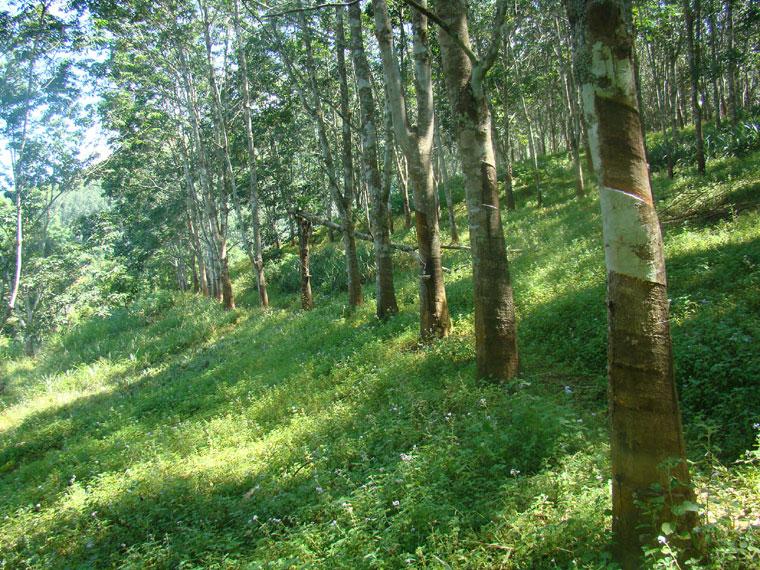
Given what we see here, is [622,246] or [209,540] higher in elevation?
[622,246]

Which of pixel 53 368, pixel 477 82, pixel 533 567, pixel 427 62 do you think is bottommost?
pixel 53 368

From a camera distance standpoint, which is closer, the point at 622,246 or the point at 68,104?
the point at 622,246

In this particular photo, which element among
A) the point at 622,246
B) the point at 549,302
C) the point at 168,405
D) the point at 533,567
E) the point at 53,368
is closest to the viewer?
the point at 622,246

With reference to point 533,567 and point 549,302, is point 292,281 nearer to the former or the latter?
point 549,302

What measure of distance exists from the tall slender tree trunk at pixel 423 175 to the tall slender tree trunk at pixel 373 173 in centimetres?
176

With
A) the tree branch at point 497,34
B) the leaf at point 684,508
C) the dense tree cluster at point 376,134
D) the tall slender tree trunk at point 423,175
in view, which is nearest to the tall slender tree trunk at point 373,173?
the dense tree cluster at point 376,134

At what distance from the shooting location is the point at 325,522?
4.09 metres

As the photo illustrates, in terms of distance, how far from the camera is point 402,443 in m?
5.23

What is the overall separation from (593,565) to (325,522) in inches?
82.8

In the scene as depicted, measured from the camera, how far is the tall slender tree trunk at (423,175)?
26.0 ft

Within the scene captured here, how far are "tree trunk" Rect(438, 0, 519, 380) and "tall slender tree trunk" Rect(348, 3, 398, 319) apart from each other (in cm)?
424

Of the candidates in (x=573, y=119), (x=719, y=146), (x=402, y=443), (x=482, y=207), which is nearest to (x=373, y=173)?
(x=482, y=207)

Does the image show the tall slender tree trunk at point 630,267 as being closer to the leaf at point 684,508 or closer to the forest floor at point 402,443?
the leaf at point 684,508

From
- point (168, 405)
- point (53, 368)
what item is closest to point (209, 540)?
point (168, 405)
